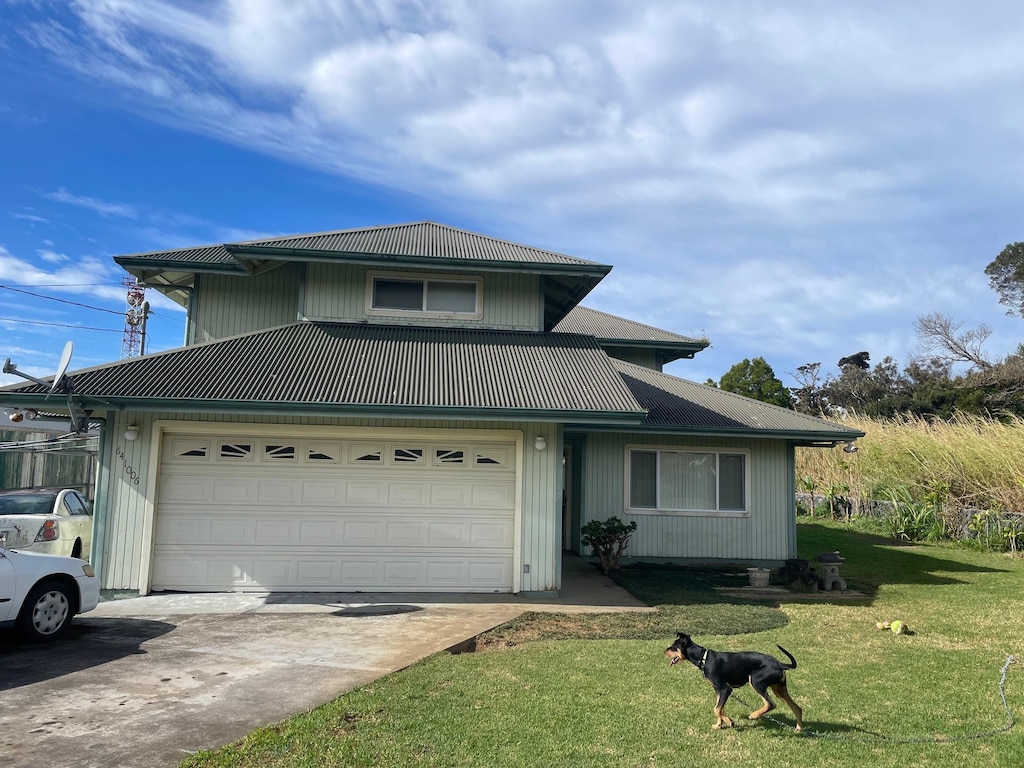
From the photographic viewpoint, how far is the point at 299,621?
930 cm

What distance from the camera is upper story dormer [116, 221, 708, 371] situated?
13.0 m

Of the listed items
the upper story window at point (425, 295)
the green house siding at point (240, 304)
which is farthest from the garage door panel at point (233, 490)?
the green house siding at point (240, 304)

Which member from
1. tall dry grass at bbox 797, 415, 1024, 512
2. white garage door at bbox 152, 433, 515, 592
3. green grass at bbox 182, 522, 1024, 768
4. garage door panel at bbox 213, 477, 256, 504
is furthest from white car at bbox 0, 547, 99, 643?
tall dry grass at bbox 797, 415, 1024, 512

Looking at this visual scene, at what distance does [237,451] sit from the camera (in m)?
11.2

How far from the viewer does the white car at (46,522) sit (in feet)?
37.1

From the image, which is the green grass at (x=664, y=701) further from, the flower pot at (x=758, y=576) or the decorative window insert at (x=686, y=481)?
the decorative window insert at (x=686, y=481)

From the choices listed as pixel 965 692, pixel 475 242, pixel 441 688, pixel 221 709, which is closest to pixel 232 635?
pixel 221 709

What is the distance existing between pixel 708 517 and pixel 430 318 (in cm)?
689

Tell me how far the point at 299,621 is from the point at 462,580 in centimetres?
276

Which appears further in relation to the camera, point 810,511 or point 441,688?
point 810,511

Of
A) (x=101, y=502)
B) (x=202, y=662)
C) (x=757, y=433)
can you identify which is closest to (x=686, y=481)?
(x=757, y=433)

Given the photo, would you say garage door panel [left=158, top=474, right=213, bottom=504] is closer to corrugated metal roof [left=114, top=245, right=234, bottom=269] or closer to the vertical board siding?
the vertical board siding

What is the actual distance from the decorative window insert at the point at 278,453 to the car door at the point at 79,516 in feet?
12.0

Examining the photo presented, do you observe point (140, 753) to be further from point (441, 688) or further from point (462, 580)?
point (462, 580)
